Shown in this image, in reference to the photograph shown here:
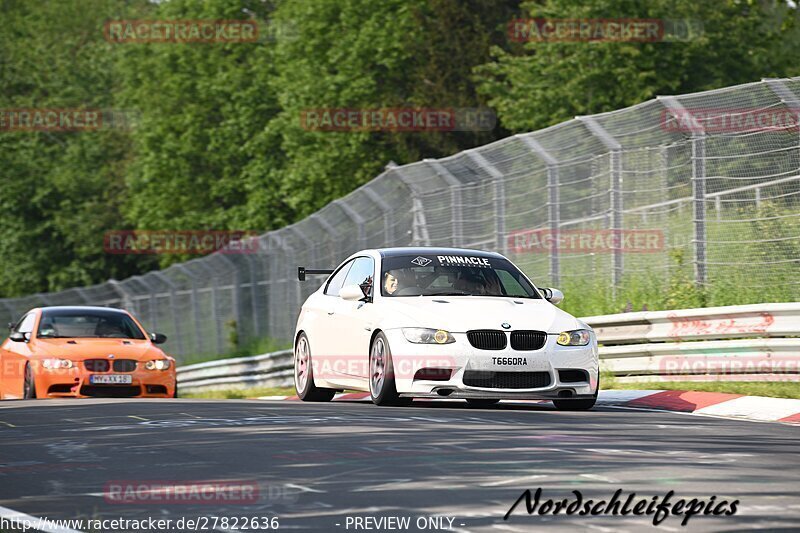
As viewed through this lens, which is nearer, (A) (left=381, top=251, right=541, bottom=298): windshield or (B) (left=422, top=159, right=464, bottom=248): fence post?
(A) (left=381, top=251, right=541, bottom=298): windshield

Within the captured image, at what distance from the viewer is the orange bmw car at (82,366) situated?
18844 mm

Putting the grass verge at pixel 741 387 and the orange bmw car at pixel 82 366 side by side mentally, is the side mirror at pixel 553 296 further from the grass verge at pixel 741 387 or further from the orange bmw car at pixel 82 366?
the orange bmw car at pixel 82 366

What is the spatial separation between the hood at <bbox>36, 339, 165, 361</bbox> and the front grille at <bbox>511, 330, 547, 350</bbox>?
7291 millimetres

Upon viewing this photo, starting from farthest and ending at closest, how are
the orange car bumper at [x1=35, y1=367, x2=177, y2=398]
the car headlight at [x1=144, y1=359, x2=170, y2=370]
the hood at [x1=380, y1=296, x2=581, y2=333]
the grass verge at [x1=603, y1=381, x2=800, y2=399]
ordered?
the car headlight at [x1=144, y1=359, x2=170, y2=370] < the orange car bumper at [x1=35, y1=367, x2=177, y2=398] < the grass verge at [x1=603, y1=381, x2=800, y2=399] < the hood at [x1=380, y1=296, x2=581, y2=333]

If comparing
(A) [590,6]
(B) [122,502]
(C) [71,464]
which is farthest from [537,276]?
(A) [590,6]

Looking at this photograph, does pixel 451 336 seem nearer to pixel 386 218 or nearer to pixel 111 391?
pixel 111 391

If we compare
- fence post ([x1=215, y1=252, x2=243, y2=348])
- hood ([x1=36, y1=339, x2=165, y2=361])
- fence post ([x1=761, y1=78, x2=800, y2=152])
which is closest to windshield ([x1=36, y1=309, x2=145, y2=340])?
hood ([x1=36, y1=339, x2=165, y2=361])

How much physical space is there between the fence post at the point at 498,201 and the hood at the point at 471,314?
6.40m

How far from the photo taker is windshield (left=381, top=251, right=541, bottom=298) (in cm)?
1463

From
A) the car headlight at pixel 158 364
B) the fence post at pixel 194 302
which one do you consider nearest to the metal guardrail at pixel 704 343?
the car headlight at pixel 158 364

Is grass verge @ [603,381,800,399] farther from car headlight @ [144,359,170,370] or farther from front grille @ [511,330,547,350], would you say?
car headlight @ [144,359,170,370]

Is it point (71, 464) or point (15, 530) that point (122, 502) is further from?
point (71, 464)

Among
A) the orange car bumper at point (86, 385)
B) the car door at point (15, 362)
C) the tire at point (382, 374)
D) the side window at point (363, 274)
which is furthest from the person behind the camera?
the car door at point (15, 362)

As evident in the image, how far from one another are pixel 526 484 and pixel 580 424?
369cm
